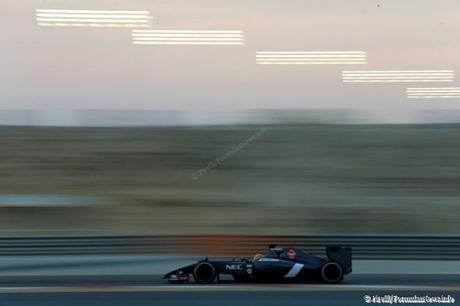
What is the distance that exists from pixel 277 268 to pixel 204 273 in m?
0.51

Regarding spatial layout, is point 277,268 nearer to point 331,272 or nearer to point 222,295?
point 331,272

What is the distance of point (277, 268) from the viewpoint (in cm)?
527

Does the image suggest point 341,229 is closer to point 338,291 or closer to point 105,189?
point 105,189

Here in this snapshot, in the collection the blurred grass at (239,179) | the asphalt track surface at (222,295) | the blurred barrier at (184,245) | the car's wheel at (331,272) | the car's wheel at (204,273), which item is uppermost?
the blurred grass at (239,179)

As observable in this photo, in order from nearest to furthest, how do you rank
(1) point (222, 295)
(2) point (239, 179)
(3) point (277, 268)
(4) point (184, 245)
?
(1) point (222, 295), (3) point (277, 268), (4) point (184, 245), (2) point (239, 179)

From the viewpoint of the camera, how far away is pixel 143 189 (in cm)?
1614

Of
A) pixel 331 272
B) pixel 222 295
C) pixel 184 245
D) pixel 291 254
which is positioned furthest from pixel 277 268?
pixel 184 245

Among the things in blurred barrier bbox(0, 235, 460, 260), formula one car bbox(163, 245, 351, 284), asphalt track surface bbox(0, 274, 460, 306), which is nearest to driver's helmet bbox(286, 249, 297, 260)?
formula one car bbox(163, 245, 351, 284)

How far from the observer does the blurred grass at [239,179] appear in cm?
1495

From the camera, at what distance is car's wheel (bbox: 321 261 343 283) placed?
531 centimetres

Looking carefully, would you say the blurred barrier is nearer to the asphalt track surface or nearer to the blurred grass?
the blurred grass

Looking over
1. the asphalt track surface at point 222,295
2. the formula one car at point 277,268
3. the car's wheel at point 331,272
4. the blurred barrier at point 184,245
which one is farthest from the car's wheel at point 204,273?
the blurred barrier at point 184,245

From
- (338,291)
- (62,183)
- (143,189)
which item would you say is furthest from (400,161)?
(338,291)

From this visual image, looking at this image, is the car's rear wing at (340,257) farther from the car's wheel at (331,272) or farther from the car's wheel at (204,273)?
the car's wheel at (204,273)
